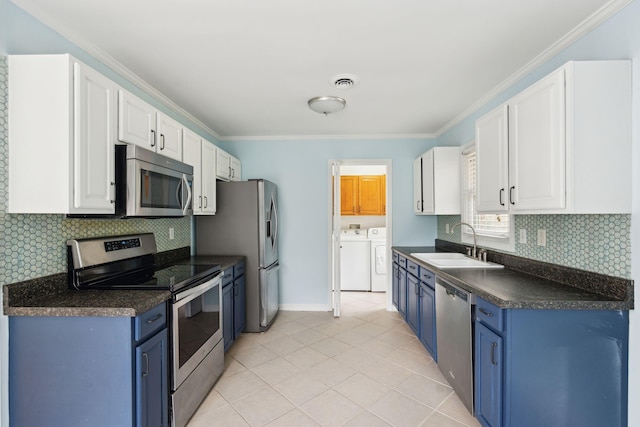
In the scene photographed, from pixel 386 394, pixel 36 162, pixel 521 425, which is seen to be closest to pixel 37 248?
pixel 36 162

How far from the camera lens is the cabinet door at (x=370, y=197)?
5.67m

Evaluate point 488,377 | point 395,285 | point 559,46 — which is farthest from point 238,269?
point 559,46

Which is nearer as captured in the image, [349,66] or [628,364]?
[628,364]

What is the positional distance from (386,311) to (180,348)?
2.91 metres

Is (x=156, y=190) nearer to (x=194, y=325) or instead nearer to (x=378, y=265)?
(x=194, y=325)

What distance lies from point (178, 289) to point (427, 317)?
2069mm

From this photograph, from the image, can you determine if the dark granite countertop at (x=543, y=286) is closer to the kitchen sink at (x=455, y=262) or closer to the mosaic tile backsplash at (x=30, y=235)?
the kitchen sink at (x=455, y=262)

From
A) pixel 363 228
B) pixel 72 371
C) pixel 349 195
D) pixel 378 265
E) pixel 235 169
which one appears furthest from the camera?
pixel 363 228

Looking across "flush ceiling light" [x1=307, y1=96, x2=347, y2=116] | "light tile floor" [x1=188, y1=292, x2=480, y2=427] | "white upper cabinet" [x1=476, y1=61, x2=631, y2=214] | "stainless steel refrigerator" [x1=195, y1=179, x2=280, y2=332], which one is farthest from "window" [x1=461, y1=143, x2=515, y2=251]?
"stainless steel refrigerator" [x1=195, y1=179, x2=280, y2=332]

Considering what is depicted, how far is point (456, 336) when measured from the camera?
2.10m

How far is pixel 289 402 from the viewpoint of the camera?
86.0 inches

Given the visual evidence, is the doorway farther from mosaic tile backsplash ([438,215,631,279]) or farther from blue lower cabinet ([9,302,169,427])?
blue lower cabinet ([9,302,169,427])

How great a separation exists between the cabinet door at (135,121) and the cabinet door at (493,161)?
2350 mm

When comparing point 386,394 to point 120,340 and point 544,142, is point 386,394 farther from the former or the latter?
point 544,142
